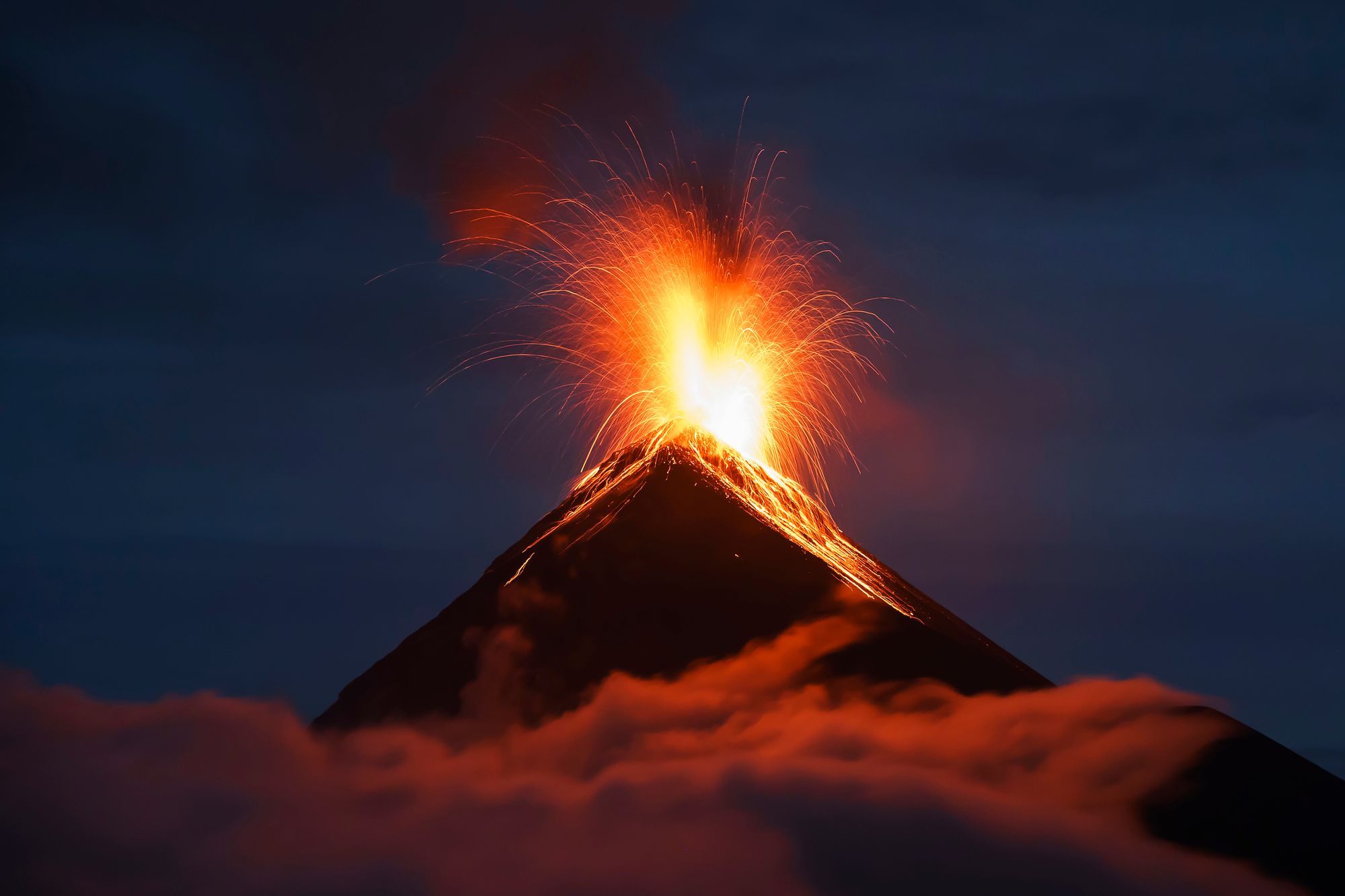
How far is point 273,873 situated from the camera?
206ft

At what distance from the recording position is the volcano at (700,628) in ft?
149

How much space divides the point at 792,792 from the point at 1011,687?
10914 mm

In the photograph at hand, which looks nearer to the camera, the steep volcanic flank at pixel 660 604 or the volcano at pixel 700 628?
the volcano at pixel 700 628

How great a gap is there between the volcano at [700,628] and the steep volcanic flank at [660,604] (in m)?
0.06

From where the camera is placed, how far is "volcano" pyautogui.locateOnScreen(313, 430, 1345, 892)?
149 feet

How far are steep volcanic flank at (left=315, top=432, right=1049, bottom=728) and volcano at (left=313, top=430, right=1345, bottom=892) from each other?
0.06 m

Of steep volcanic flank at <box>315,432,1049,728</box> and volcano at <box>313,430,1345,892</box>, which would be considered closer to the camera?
volcano at <box>313,430,1345,892</box>

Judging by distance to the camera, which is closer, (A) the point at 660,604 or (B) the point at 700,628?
(B) the point at 700,628

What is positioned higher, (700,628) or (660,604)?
(660,604)

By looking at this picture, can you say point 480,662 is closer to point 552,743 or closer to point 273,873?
point 552,743

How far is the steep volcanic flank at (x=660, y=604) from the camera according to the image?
49.0m

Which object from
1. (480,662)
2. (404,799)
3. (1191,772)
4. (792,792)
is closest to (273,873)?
(404,799)

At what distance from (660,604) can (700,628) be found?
5.56ft

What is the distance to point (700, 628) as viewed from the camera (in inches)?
1950
